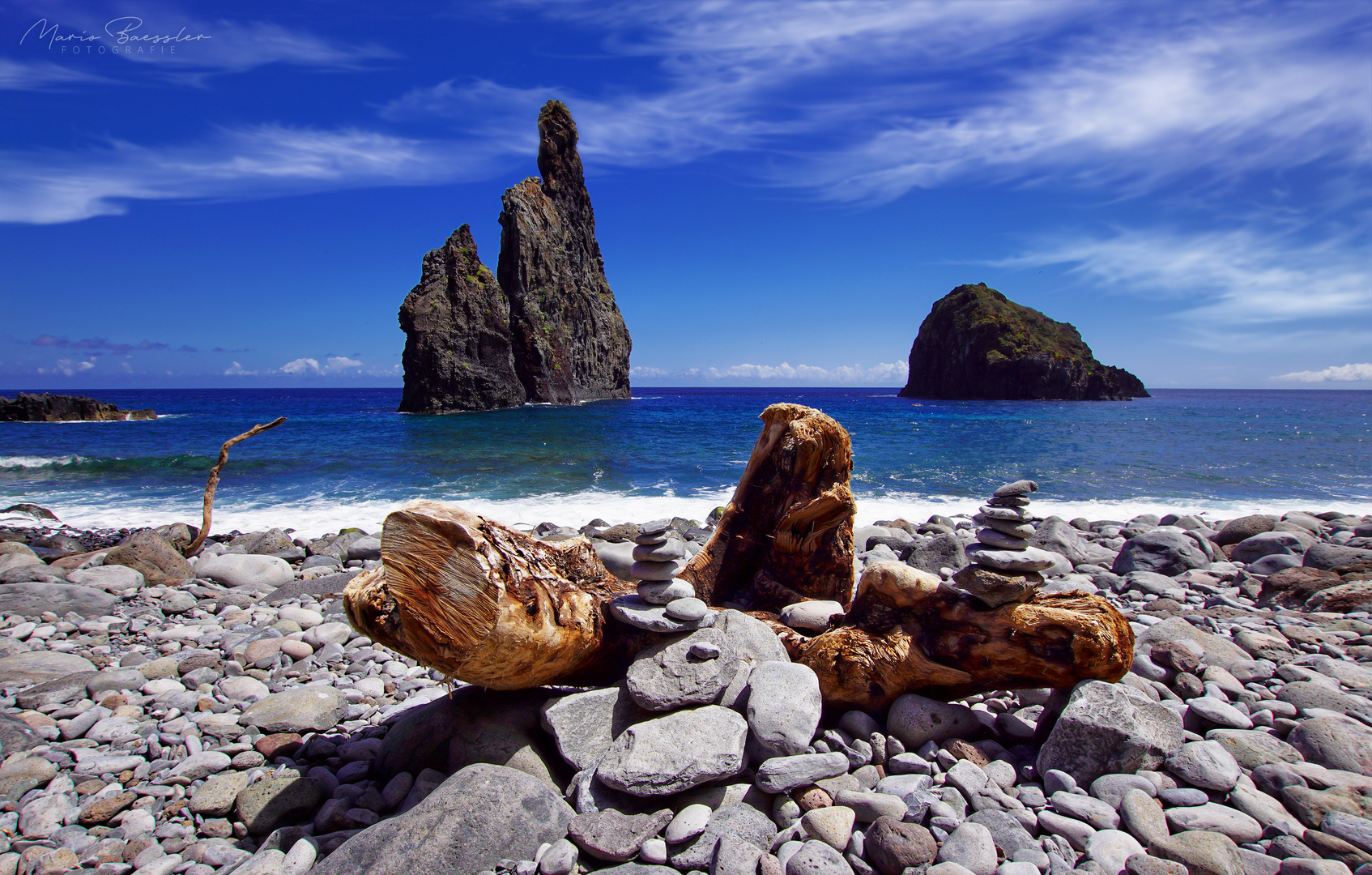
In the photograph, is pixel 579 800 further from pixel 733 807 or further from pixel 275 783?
pixel 275 783

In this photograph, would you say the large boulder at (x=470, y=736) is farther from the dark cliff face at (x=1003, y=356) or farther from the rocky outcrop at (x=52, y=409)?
the dark cliff face at (x=1003, y=356)

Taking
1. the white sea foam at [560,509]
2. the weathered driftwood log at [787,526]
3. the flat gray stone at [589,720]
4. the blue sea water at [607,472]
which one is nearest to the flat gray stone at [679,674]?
the flat gray stone at [589,720]

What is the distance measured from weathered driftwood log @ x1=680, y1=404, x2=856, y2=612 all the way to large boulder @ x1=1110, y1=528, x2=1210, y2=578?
553 centimetres

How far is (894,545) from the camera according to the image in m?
9.41

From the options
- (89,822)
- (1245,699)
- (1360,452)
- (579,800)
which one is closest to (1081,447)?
(1360,452)

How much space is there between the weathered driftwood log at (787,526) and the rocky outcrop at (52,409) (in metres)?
57.1

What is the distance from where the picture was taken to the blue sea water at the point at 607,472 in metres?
14.1

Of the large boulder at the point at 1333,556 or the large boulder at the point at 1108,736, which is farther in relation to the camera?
the large boulder at the point at 1333,556

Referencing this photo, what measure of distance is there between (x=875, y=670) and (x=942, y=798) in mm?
799

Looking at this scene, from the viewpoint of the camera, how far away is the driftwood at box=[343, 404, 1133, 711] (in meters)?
2.80

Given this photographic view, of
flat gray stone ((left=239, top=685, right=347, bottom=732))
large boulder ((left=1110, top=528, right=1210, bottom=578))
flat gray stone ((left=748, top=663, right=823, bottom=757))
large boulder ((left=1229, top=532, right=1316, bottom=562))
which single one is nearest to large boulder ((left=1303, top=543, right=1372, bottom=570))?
large boulder ((left=1229, top=532, right=1316, bottom=562))

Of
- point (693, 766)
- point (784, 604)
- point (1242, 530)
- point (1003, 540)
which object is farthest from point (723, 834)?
point (1242, 530)

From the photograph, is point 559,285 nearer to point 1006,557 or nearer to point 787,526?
point 787,526

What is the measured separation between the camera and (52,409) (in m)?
42.1
